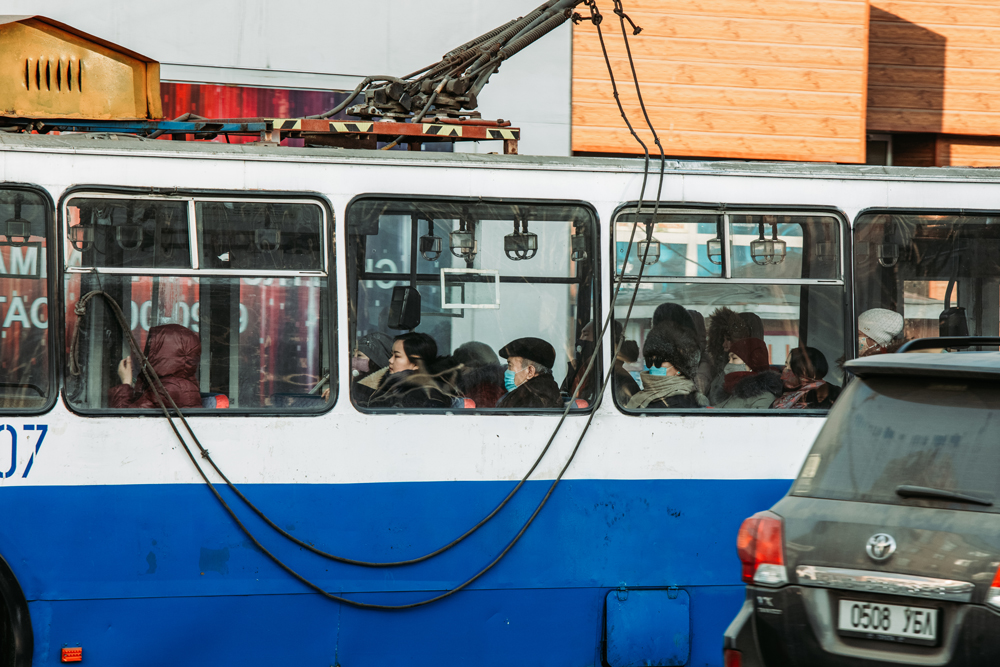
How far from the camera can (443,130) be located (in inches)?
206

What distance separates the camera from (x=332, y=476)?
485 centimetres

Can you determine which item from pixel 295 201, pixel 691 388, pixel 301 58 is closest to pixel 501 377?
pixel 691 388

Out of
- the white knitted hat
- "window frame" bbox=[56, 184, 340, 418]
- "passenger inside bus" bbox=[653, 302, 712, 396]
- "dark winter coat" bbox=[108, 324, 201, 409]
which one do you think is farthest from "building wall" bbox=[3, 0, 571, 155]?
"dark winter coat" bbox=[108, 324, 201, 409]

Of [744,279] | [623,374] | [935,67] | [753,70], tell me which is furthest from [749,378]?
[935,67]

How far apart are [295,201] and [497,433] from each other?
153cm

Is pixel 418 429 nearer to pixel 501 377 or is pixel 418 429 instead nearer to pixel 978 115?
pixel 501 377

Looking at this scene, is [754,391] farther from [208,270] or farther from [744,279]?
[208,270]

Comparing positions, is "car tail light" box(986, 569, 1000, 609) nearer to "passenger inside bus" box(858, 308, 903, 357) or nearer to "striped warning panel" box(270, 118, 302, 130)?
"passenger inside bus" box(858, 308, 903, 357)

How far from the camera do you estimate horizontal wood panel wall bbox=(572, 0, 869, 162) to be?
10695 millimetres

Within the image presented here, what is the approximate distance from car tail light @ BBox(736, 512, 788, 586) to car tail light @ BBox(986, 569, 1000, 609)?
65 cm

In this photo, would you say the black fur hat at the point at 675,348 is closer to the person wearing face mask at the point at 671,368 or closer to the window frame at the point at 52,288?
the person wearing face mask at the point at 671,368

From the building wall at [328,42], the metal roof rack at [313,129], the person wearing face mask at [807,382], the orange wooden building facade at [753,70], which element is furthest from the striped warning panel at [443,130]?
the orange wooden building facade at [753,70]

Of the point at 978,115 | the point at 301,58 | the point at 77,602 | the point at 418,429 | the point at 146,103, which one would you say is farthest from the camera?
the point at 978,115

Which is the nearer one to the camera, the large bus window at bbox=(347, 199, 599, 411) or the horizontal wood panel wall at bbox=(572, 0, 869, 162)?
the large bus window at bbox=(347, 199, 599, 411)
